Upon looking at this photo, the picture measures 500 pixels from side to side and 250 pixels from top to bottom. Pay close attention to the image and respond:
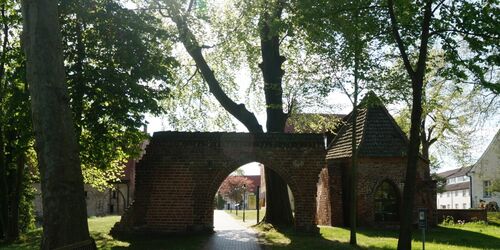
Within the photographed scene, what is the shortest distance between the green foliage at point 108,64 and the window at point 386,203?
13550 millimetres

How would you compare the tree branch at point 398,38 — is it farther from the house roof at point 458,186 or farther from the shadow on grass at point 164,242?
the house roof at point 458,186

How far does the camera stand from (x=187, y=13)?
71.2 feet

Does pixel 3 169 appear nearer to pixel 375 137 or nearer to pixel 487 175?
pixel 375 137

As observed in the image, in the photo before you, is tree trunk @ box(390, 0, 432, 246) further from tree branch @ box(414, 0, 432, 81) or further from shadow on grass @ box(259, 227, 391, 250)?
shadow on grass @ box(259, 227, 391, 250)

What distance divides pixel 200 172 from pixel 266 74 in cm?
738

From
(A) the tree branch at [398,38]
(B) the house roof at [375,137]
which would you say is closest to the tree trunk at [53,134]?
(A) the tree branch at [398,38]

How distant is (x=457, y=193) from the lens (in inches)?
3282

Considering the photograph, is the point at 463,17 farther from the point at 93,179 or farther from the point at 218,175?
the point at 93,179

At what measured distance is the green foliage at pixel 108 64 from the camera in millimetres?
15586

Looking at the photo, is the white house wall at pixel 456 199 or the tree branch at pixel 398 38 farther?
the white house wall at pixel 456 199

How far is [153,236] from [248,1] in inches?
409

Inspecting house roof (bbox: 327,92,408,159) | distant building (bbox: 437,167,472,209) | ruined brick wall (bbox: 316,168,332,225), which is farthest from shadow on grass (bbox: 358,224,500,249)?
distant building (bbox: 437,167,472,209)

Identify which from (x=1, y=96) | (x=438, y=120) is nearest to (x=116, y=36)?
(x=1, y=96)

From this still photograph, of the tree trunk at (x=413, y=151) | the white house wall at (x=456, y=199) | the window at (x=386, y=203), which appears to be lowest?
the white house wall at (x=456, y=199)
